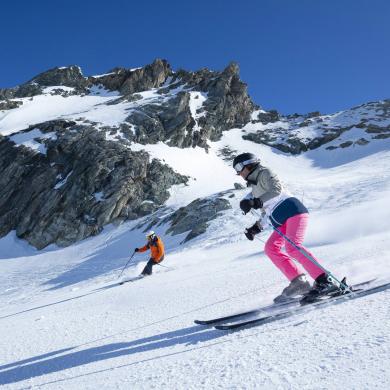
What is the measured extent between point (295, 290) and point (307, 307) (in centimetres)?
69

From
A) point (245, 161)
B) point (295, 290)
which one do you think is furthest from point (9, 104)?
point (295, 290)

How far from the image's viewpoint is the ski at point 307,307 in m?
3.84

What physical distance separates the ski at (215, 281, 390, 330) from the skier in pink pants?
533 millimetres

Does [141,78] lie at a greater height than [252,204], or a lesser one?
greater

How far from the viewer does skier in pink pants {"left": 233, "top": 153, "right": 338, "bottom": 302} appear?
477cm

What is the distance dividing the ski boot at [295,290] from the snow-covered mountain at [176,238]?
416 mm

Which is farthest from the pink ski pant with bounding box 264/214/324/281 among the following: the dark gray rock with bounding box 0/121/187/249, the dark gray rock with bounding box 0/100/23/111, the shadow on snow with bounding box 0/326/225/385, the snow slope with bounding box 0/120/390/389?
the dark gray rock with bounding box 0/100/23/111

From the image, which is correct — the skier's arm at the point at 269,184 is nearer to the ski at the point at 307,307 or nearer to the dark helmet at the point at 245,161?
the dark helmet at the point at 245,161

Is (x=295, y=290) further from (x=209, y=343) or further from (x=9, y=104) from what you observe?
(x=9, y=104)

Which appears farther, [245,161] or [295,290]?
[245,161]

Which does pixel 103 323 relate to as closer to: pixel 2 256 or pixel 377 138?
pixel 2 256

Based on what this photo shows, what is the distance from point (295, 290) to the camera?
4.76 m

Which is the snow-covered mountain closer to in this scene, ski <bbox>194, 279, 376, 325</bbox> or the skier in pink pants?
ski <bbox>194, 279, 376, 325</bbox>

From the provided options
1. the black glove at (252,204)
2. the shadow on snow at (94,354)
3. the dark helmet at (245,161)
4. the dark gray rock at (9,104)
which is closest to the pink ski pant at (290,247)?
the black glove at (252,204)
